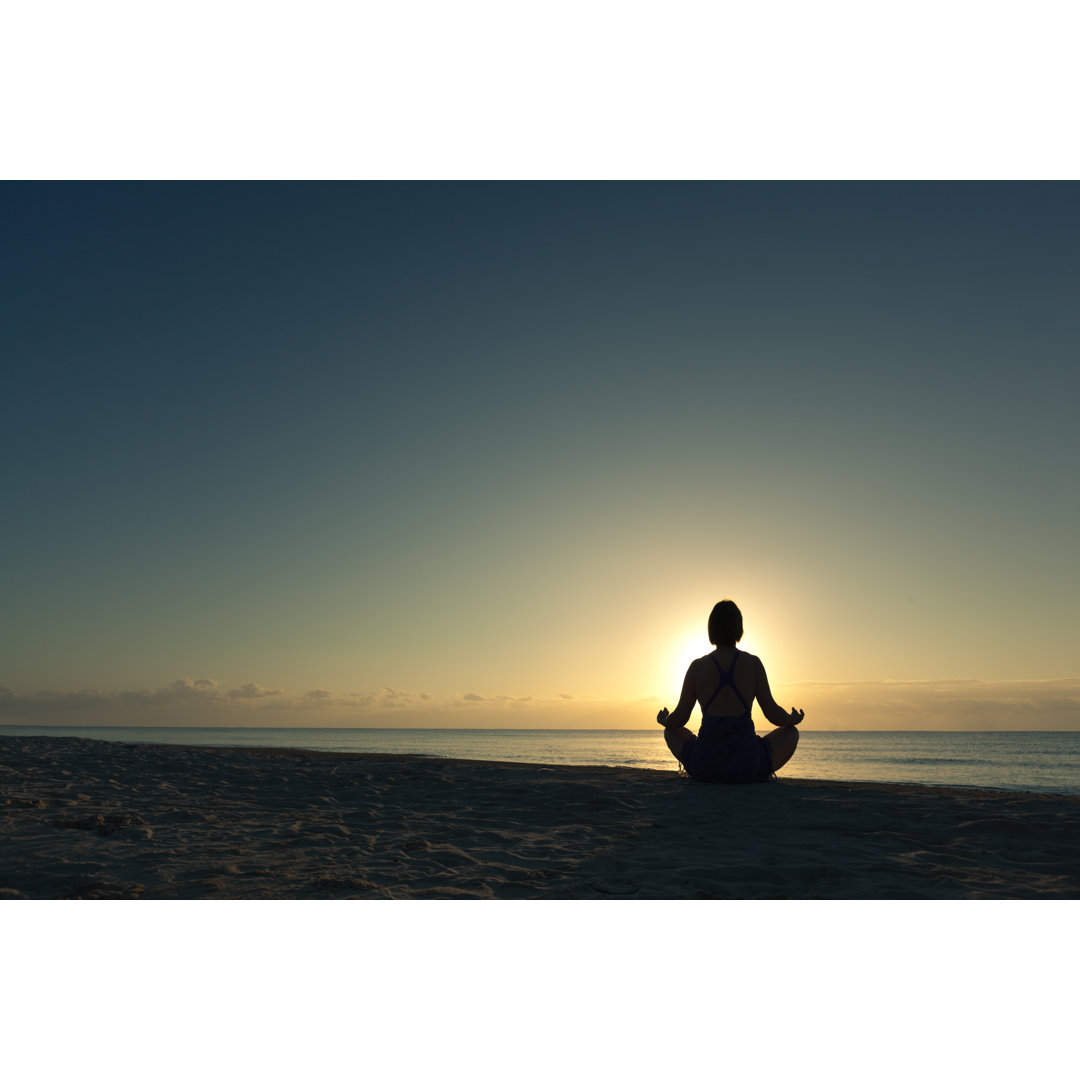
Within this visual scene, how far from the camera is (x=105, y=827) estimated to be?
17.1ft

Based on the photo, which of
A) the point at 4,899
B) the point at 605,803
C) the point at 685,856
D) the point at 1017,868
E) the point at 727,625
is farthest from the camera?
the point at 727,625

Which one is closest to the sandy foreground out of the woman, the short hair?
the woman

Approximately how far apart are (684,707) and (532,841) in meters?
2.55

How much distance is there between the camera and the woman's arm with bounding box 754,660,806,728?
6.79 meters

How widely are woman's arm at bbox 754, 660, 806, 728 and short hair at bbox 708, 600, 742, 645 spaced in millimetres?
360

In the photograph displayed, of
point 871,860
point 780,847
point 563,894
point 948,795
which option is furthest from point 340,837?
point 948,795

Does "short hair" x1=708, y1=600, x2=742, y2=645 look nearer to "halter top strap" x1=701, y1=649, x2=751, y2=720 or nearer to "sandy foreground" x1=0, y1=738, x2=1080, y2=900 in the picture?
"halter top strap" x1=701, y1=649, x2=751, y2=720

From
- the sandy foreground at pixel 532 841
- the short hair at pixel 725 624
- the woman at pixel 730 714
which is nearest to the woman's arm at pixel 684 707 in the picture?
the woman at pixel 730 714

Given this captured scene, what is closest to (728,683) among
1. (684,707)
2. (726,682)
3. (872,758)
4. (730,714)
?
(726,682)

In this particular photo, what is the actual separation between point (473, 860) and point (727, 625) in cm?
370

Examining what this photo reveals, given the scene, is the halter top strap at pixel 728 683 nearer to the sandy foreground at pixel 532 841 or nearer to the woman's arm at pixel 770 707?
the woman's arm at pixel 770 707

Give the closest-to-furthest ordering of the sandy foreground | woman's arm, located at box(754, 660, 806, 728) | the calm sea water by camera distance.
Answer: the sandy foreground < woman's arm, located at box(754, 660, 806, 728) < the calm sea water

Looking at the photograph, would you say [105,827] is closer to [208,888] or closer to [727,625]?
[208,888]

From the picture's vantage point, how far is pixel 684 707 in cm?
705
